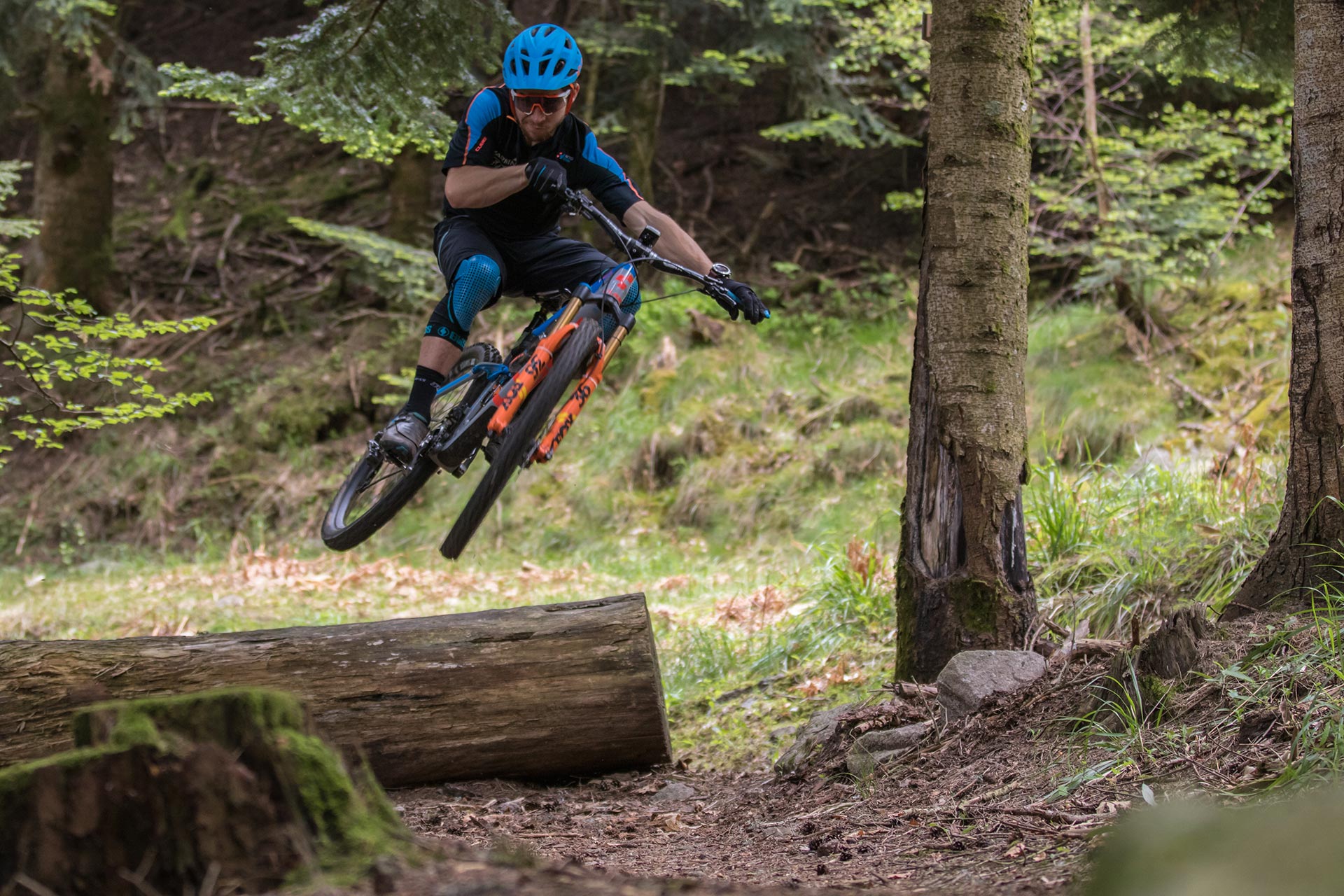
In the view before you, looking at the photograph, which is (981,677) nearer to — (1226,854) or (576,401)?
(576,401)

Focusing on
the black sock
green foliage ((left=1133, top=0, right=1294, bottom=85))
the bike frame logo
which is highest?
green foliage ((left=1133, top=0, right=1294, bottom=85))

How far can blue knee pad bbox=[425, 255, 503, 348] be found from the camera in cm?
495

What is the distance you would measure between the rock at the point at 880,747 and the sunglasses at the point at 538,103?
9.42 feet

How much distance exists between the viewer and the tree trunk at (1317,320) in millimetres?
3760

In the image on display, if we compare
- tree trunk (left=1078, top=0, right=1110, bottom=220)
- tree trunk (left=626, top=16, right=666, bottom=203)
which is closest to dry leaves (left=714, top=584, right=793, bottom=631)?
tree trunk (left=1078, top=0, right=1110, bottom=220)

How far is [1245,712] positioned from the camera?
10.7ft

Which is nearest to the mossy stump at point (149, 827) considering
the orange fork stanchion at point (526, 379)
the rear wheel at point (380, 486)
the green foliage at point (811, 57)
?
the orange fork stanchion at point (526, 379)

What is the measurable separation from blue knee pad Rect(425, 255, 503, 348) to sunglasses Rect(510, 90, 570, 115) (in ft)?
2.23

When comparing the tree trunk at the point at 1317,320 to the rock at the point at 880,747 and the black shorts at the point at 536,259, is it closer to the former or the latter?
the rock at the point at 880,747

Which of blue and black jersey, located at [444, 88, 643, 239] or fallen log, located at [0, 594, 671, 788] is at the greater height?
blue and black jersey, located at [444, 88, 643, 239]

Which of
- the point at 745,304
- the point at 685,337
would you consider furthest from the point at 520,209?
the point at 685,337

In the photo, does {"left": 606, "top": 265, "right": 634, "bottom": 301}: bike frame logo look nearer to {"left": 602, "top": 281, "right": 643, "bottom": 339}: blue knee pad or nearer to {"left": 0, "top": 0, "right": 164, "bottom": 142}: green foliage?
{"left": 602, "top": 281, "right": 643, "bottom": 339}: blue knee pad

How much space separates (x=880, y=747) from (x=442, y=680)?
1716 millimetres

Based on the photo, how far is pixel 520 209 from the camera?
5188mm
